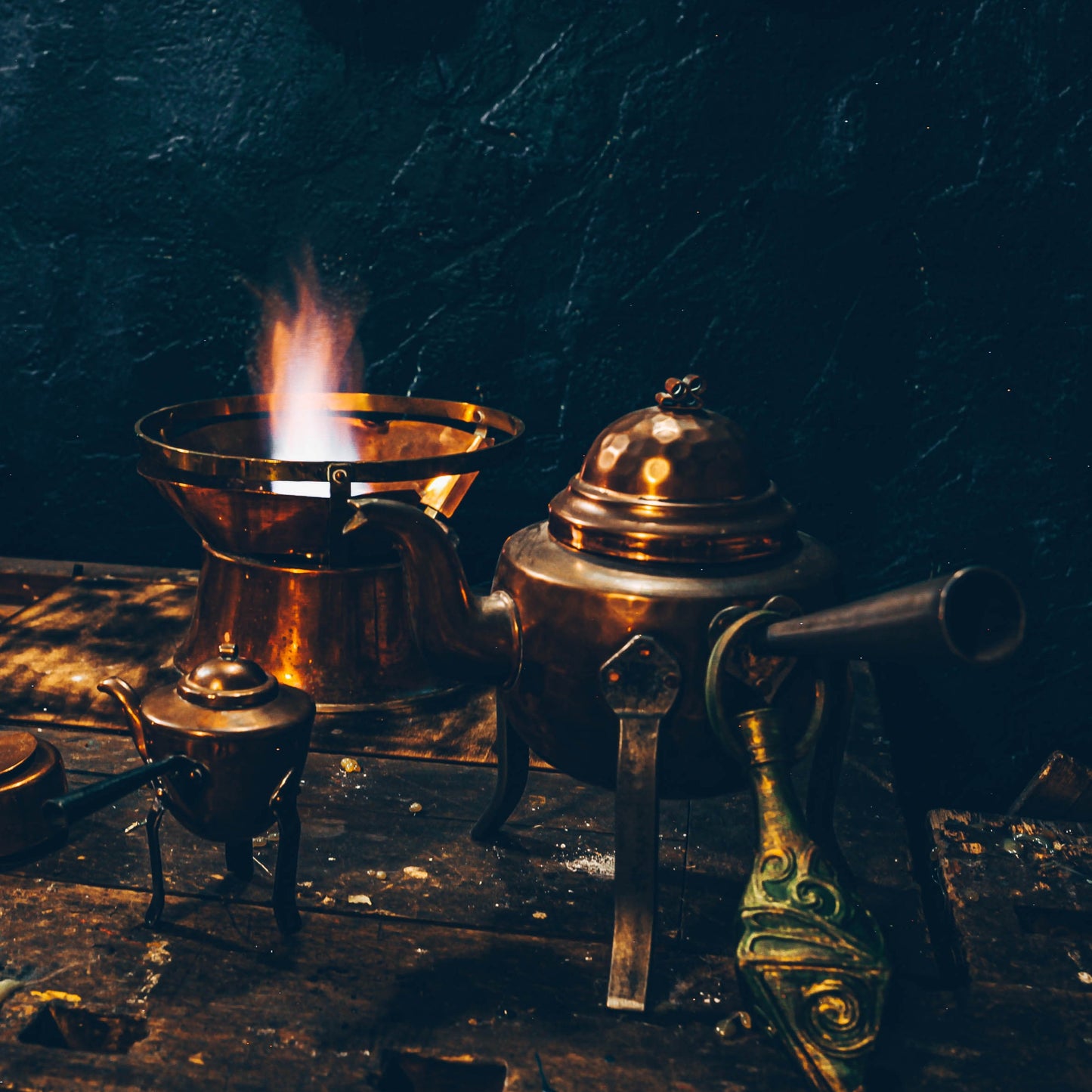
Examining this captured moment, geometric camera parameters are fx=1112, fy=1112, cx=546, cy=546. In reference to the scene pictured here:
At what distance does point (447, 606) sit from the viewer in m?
1.52

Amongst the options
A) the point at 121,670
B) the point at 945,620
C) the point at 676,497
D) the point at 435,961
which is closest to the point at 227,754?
the point at 435,961

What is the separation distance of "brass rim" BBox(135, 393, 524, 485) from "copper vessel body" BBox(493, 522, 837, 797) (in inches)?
23.1

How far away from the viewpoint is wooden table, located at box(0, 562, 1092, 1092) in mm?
1271

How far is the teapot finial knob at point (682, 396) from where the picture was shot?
4.99ft

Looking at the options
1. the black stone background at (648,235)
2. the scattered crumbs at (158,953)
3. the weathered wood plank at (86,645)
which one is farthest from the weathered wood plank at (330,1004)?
the black stone background at (648,235)

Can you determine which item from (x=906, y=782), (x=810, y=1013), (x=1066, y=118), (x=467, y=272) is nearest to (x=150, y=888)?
(x=810, y=1013)

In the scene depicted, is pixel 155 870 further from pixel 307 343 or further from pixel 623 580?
pixel 307 343

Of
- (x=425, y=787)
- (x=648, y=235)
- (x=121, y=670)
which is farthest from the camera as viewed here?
(x=648, y=235)

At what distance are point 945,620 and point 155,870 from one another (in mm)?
1068

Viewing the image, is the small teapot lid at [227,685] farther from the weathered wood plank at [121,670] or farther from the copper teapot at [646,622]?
the weathered wood plank at [121,670]

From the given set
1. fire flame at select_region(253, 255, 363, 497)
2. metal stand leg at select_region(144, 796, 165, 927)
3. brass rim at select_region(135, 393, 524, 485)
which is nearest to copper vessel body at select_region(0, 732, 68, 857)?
metal stand leg at select_region(144, 796, 165, 927)

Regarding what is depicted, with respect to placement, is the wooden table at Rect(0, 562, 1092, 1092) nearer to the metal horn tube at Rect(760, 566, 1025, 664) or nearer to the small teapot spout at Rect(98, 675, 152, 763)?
the small teapot spout at Rect(98, 675, 152, 763)

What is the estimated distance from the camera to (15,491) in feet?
10.3

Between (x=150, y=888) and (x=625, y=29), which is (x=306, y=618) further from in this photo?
(x=625, y=29)
